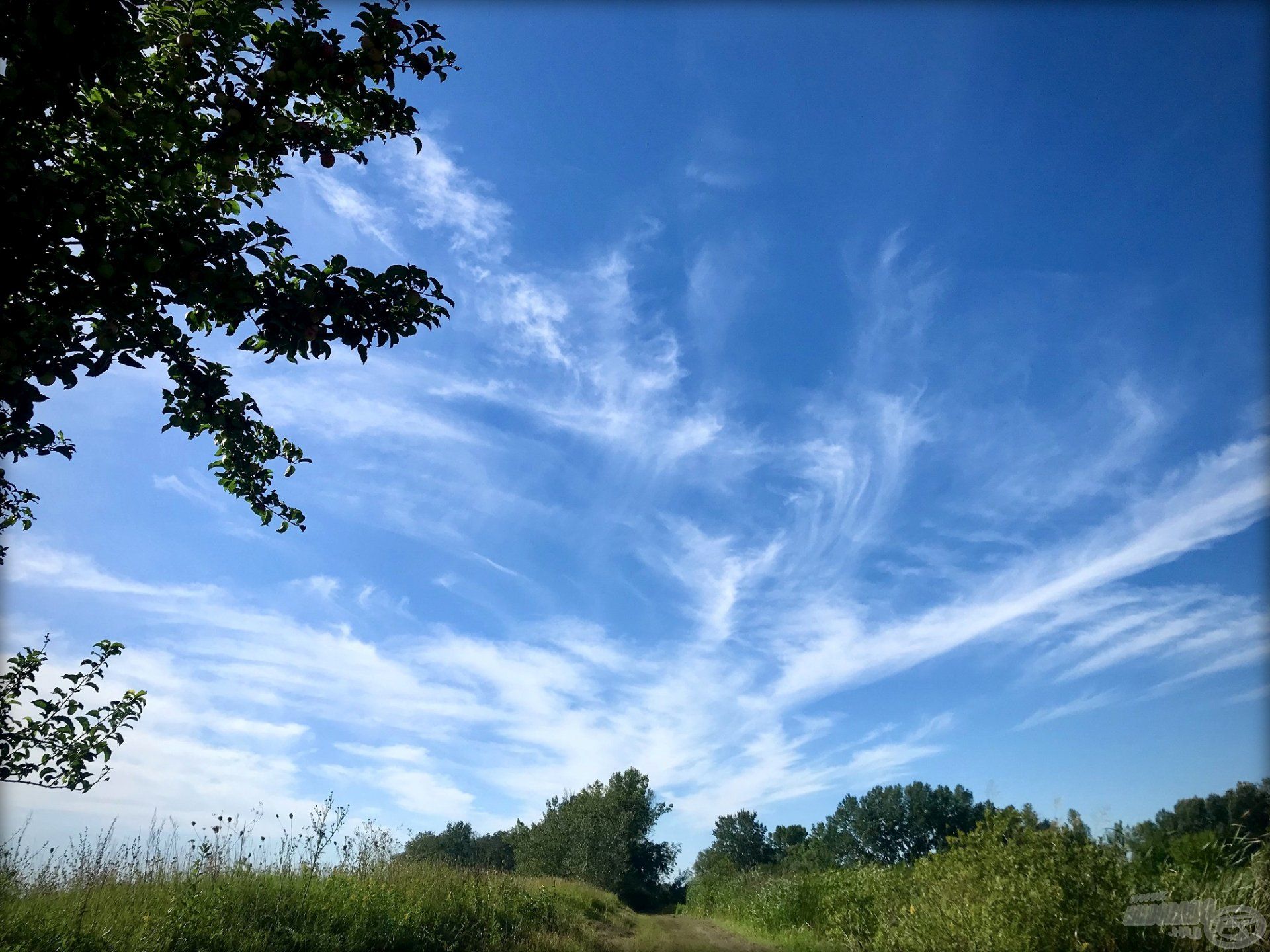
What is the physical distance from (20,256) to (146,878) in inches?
349

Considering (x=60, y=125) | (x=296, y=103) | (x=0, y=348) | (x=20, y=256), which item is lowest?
(x=0, y=348)

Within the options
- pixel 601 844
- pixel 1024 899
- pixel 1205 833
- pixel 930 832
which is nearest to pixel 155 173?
pixel 1024 899

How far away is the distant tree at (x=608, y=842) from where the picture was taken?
136ft

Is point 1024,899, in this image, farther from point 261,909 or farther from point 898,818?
point 898,818

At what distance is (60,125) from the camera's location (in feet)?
10.6

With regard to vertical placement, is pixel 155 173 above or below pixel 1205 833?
above

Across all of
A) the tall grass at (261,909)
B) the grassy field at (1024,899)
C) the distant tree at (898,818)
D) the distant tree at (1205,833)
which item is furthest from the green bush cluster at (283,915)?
the distant tree at (898,818)

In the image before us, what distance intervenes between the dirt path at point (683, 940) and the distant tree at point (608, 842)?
944 inches

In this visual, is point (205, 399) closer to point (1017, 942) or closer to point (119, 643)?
point (119, 643)

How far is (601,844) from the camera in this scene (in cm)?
4238

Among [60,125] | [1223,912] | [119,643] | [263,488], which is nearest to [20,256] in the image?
[60,125]

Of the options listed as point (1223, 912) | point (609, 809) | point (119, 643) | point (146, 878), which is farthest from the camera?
point (609, 809)

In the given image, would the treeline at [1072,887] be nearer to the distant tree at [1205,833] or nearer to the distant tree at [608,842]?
the distant tree at [1205,833]

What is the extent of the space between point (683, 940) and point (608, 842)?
3257 cm
